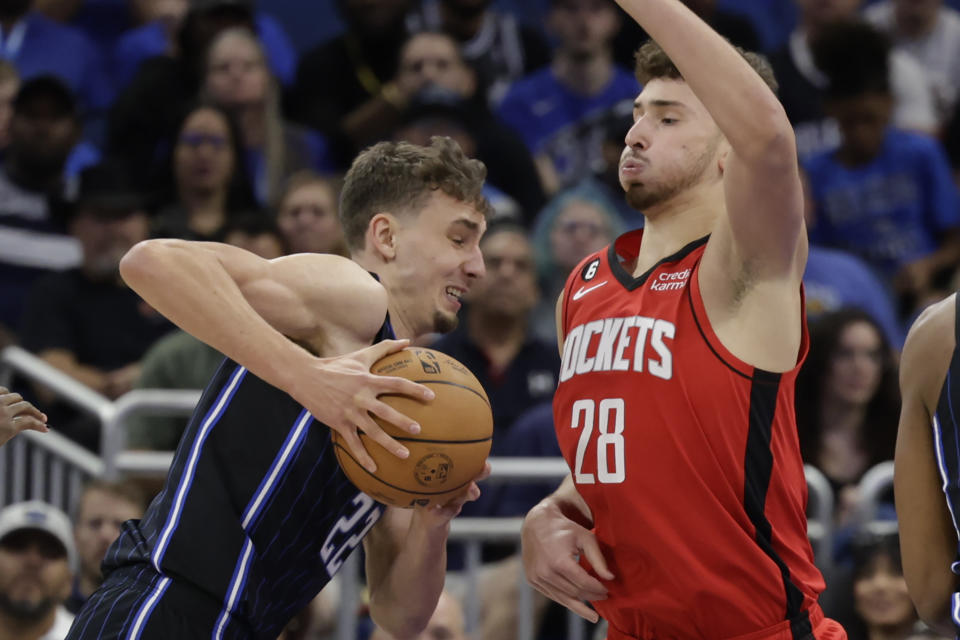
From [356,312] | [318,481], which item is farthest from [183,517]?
[356,312]

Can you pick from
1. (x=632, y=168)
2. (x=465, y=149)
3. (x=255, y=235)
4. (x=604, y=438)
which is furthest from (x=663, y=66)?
(x=465, y=149)

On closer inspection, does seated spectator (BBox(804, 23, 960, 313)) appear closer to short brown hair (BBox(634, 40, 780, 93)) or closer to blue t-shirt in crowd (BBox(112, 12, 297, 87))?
blue t-shirt in crowd (BBox(112, 12, 297, 87))

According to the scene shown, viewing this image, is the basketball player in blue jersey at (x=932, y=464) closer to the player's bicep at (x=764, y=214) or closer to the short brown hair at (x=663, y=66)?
the player's bicep at (x=764, y=214)

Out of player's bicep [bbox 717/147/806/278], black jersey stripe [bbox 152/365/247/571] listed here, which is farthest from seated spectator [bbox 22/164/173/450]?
player's bicep [bbox 717/147/806/278]

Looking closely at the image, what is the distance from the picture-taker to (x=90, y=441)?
7.67 metres

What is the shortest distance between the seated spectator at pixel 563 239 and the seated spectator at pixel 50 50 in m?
3.84

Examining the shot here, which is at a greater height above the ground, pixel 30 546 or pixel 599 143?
pixel 599 143

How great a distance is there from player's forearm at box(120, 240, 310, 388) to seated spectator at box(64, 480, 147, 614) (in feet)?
10.0

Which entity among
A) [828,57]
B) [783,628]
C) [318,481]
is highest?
[828,57]

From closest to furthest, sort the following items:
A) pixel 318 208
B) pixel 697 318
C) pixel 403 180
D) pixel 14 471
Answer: pixel 697 318
pixel 403 180
pixel 14 471
pixel 318 208

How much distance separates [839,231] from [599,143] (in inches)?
67.0

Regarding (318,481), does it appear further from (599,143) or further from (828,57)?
(828,57)

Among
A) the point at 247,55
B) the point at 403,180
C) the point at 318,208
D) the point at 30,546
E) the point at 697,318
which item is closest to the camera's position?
the point at 697,318

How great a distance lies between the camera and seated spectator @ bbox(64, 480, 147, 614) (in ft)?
22.4
